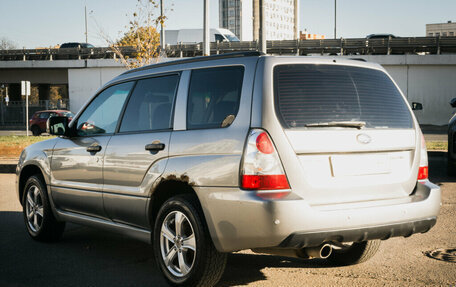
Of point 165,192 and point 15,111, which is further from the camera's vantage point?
point 15,111

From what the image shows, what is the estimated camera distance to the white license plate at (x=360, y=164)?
13.8 feet

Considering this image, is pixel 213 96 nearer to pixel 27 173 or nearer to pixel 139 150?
pixel 139 150

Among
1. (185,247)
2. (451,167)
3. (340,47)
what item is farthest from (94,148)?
(340,47)

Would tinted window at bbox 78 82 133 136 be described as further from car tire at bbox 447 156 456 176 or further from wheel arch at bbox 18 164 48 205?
car tire at bbox 447 156 456 176

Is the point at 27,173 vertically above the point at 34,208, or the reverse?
the point at 27,173

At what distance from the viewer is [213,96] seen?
4582 mm

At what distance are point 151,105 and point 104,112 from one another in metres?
0.85

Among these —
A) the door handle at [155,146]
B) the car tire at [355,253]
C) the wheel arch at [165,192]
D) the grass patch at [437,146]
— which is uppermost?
the door handle at [155,146]

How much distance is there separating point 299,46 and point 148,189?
3779 cm

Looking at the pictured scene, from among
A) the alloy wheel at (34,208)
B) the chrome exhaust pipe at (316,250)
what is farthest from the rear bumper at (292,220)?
the alloy wheel at (34,208)

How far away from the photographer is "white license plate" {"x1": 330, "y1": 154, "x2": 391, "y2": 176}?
13.8 feet

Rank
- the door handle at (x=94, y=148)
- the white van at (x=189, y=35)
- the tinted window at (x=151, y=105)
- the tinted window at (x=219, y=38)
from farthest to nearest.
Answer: the white van at (x=189, y=35) < the tinted window at (x=219, y=38) < the door handle at (x=94, y=148) < the tinted window at (x=151, y=105)

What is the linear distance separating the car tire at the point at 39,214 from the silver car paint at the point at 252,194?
2.27 metres

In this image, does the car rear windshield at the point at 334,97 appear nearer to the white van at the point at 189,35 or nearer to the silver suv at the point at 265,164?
the silver suv at the point at 265,164
